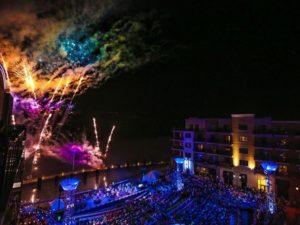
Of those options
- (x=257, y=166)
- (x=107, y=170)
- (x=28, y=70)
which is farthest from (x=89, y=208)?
(x=107, y=170)

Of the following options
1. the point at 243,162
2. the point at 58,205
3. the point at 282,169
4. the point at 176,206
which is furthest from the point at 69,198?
the point at 243,162

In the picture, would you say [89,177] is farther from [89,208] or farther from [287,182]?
[287,182]

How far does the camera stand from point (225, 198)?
64.6 ft

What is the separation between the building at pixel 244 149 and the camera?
27.2 meters

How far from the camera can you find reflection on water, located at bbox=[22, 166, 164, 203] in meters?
28.2

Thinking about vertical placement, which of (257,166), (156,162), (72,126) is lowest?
(156,162)

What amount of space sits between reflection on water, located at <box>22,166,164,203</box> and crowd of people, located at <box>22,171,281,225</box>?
7.76m

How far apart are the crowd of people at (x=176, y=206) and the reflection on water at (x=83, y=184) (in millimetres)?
7762

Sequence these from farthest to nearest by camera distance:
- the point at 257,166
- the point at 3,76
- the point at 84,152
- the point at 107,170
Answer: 1. the point at 84,152
2. the point at 107,170
3. the point at 257,166
4. the point at 3,76

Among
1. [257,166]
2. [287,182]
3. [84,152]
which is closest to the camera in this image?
[287,182]

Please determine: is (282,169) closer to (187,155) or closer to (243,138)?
(243,138)

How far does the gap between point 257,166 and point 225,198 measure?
11993mm

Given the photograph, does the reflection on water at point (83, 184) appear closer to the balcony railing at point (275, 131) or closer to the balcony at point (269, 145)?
the balcony at point (269, 145)

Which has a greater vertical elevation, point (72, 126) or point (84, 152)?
point (72, 126)
